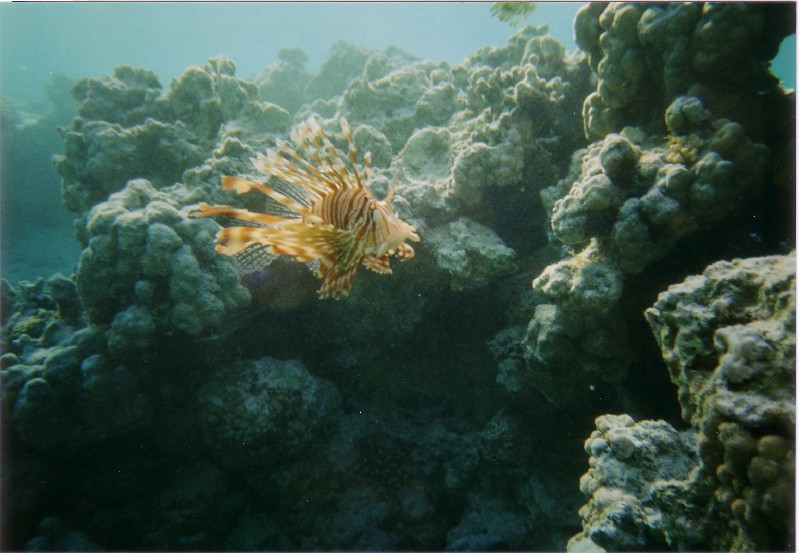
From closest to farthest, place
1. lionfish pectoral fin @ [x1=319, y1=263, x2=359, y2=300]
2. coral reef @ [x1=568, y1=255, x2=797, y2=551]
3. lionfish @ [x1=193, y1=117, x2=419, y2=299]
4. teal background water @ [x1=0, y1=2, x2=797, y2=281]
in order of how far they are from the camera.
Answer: coral reef @ [x1=568, y1=255, x2=797, y2=551]
lionfish @ [x1=193, y1=117, x2=419, y2=299]
lionfish pectoral fin @ [x1=319, y1=263, x2=359, y2=300]
teal background water @ [x1=0, y1=2, x2=797, y2=281]

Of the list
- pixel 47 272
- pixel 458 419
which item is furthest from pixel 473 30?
pixel 458 419

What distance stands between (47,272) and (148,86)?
929 cm

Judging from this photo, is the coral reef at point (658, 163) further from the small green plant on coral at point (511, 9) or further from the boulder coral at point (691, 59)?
the small green plant on coral at point (511, 9)

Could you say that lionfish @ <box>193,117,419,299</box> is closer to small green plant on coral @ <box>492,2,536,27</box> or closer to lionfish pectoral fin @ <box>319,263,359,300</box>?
lionfish pectoral fin @ <box>319,263,359,300</box>

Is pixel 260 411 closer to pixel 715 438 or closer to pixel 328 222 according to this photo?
pixel 328 222

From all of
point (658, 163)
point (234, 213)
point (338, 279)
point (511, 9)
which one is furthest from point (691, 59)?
point (234, 213)

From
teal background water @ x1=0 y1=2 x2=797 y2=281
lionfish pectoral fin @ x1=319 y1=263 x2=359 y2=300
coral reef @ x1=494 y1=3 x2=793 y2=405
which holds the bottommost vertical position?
lionfish pectoral fin @ x1=319 y1=263 x2=359 y2=300

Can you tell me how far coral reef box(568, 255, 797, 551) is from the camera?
1516 mm

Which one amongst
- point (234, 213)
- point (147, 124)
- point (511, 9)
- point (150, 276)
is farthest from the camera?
point (147, 124)

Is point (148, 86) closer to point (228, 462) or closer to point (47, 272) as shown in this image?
point (228, 462)

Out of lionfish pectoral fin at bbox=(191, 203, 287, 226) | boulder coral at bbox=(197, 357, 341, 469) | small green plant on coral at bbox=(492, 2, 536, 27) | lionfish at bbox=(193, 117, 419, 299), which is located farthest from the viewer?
boulder coral at bbox=(197, 357, 341, 469)

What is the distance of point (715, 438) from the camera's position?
1.75 m

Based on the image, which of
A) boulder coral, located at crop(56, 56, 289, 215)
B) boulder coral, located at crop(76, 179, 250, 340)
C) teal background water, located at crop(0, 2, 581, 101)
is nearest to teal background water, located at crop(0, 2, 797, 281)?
teal background water, located at crop(0, 2, 581, 101)

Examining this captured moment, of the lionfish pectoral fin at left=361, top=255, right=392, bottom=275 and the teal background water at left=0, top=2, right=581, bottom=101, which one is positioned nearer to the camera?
the lionfish pectoral fin at left=361, top=255, right=392, bottom=275
